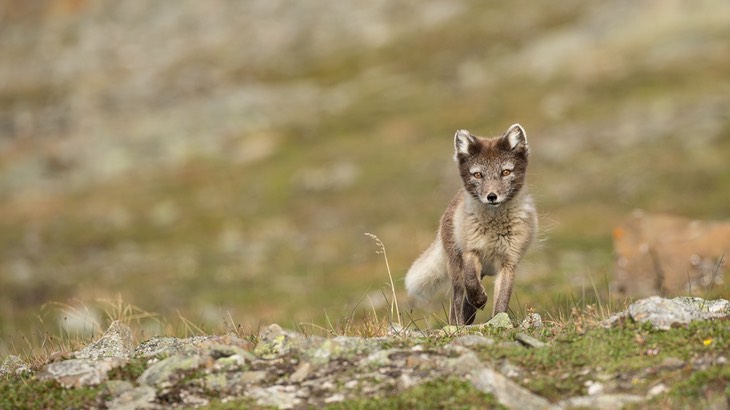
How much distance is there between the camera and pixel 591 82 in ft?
203

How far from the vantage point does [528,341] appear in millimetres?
8750

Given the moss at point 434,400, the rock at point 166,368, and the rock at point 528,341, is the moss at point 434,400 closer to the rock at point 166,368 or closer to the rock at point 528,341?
the rock at point 528,341

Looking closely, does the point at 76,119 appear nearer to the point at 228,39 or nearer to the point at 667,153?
the point at 228,39

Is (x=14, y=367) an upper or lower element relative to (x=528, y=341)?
upper

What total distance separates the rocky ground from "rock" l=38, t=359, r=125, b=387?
0.01m

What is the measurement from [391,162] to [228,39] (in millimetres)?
55640

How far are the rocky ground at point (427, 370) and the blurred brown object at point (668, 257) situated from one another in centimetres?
964

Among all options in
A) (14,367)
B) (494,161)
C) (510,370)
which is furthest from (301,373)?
(494,161)

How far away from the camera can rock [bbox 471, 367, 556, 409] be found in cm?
718

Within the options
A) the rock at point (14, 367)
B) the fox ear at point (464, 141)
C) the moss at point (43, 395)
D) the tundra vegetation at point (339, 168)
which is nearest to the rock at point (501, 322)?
the tundra vegetation at point (339, 168)

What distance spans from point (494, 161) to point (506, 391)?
17.2 ft

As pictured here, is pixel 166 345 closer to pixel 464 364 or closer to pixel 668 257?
pixel 464 364

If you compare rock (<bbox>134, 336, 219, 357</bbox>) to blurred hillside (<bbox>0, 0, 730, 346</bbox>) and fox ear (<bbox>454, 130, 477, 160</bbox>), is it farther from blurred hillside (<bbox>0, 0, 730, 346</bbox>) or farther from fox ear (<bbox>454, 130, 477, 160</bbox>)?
blurred hillside (<bbox>0, 0, 730, 346</bbox>)

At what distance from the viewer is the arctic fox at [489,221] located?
38.3 feet
